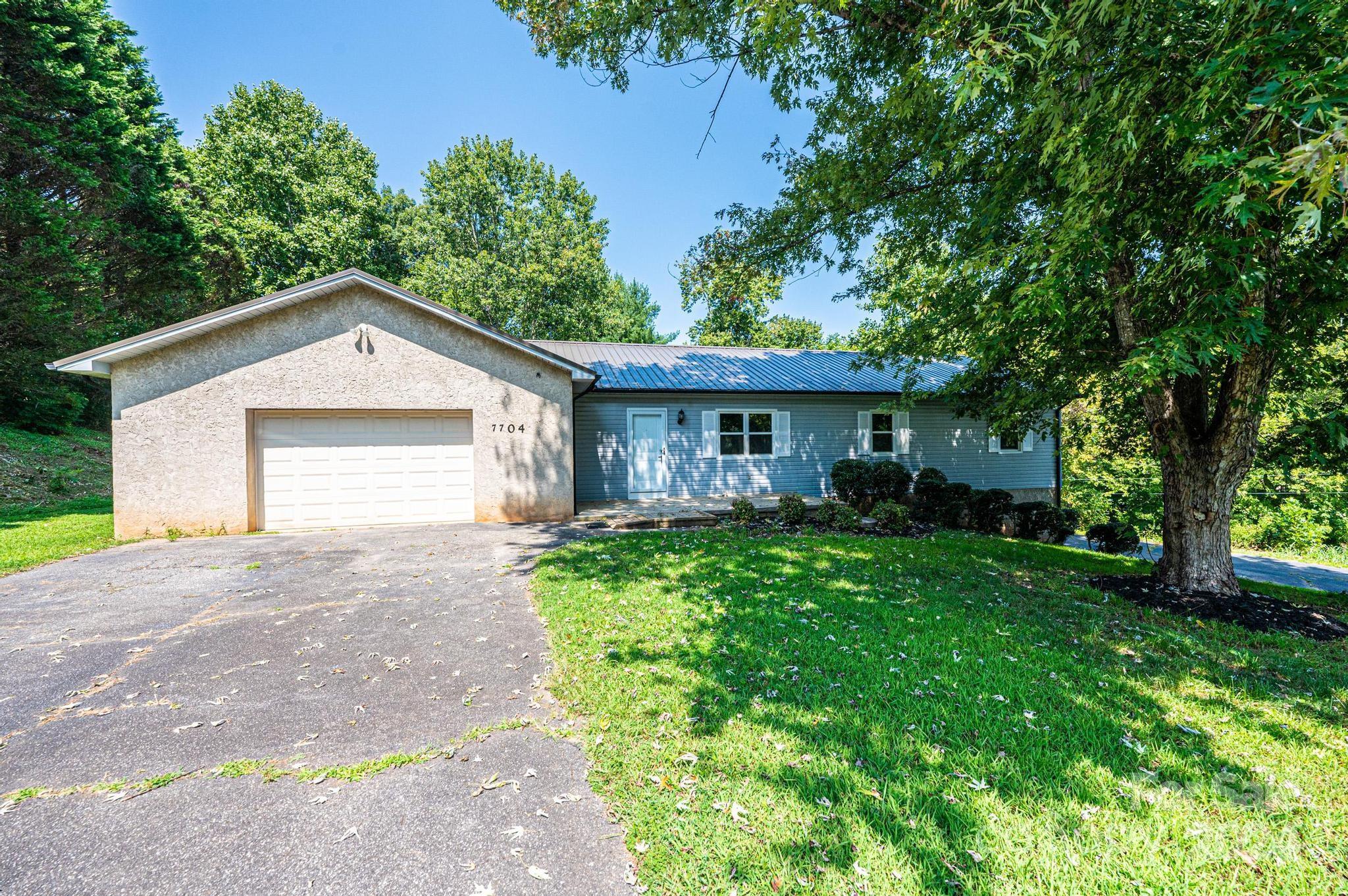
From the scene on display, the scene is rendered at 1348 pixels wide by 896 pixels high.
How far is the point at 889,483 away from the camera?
1258cm

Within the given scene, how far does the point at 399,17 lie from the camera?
9016 mm

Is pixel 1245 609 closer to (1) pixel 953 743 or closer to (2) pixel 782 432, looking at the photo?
(1) pixel 953 743

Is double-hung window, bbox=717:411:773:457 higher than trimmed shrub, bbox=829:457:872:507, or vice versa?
double-hung window, bbox=717:411:773:457

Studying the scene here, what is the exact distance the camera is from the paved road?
816 cm

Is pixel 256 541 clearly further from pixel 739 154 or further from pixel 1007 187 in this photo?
pixel 1007 187

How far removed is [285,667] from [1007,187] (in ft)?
25.1

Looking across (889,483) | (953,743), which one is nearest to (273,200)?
(889,483)

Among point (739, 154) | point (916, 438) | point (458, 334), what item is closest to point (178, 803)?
point (458, 334)

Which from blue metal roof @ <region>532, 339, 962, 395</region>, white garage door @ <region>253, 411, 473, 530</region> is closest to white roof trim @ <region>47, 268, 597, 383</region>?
white garage door @ <region>253, 411, 473, 530</region>

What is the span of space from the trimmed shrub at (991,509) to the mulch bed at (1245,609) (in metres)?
5.30

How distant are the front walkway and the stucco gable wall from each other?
3.06ft

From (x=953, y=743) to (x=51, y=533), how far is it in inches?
522

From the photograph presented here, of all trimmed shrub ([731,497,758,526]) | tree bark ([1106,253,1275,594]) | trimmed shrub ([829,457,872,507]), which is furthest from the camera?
trimmed shrub ([829,457,872,507])

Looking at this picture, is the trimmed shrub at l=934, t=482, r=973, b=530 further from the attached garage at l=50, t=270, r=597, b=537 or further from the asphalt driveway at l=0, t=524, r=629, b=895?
the asphalt driveway at l=0, t=524, r=629, b=895
